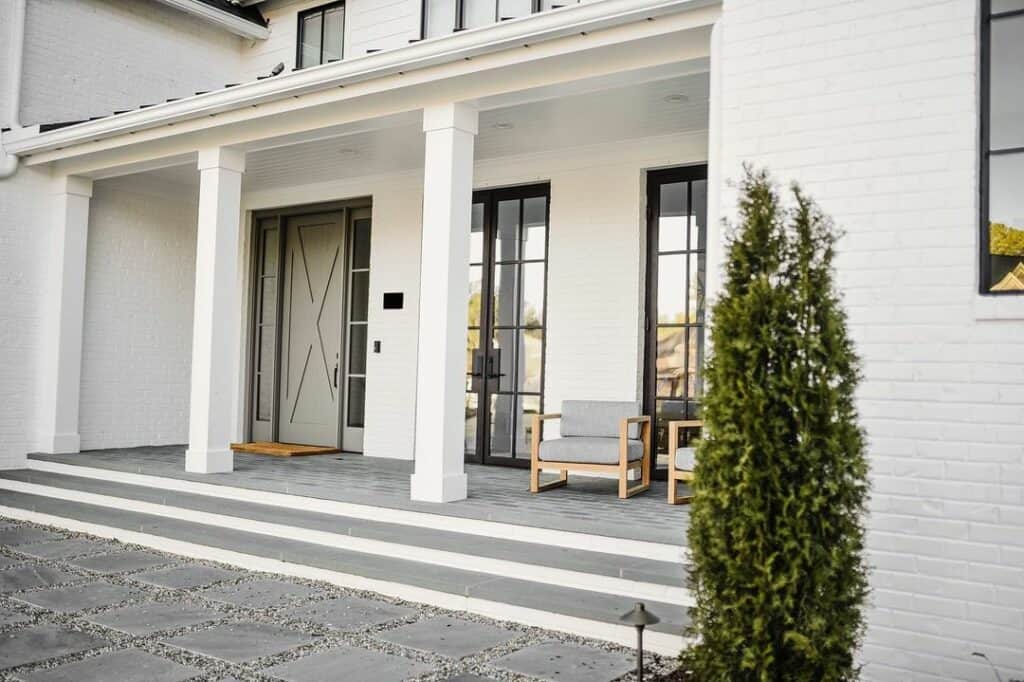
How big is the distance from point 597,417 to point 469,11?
3947 mm

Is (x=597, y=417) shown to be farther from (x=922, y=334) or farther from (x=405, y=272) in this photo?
(x=922, y=334)

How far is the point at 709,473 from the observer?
252 cm

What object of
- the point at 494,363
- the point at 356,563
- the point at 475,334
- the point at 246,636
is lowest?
the point at 246,636

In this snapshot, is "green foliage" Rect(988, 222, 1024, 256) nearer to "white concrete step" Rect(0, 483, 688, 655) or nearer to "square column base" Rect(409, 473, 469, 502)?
"white concrete step" Rect(0, 483, 688, 655)

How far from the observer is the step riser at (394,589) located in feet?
11.8

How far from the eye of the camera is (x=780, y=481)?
7.89ft

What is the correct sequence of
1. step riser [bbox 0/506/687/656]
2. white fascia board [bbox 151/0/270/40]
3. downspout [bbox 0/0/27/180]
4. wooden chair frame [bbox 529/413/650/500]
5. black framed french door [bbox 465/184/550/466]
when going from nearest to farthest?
1. step riser [bbox 0/506/687/656]
2. wooden chair frame [bbox 529/413/650/500]
3. black framed french door [bbox 465/184/550/466]
4. downspout [bbox 0/0/27/180]
5. white fascia board [bbox 151/0/270/40]

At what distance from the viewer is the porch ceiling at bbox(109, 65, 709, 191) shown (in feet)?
16.8

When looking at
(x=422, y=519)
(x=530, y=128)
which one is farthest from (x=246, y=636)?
(x=530, y=128)

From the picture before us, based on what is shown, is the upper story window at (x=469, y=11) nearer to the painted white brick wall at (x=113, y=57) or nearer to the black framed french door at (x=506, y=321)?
the black framed french door at (x=506, y=321)

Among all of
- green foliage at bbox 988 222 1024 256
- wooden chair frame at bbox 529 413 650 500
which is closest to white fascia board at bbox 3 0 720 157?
green foliage at bbox 988 222 1024 256

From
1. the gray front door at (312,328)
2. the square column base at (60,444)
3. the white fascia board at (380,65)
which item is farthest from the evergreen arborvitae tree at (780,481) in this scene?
the square column base at (60,444)

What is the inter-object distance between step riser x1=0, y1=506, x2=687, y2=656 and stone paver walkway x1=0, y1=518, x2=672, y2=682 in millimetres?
56

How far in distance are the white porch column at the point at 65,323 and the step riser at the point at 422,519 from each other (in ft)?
3.59
